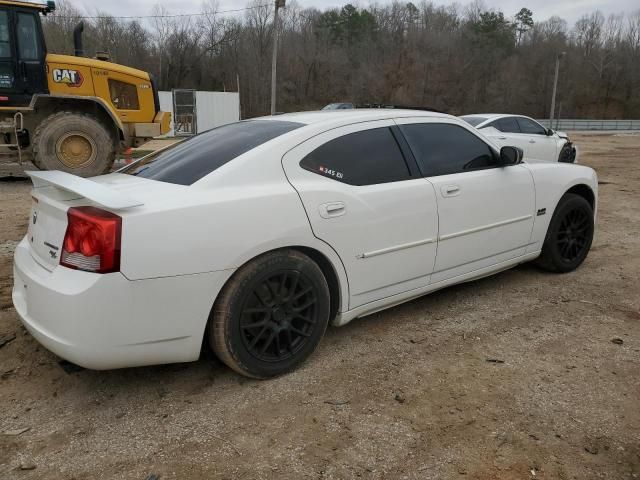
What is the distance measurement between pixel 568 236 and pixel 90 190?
13.1 ft

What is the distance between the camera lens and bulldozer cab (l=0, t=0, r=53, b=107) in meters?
8.81

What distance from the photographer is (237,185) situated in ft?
9.36

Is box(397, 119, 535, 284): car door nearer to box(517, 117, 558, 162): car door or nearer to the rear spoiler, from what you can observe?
the rear spoiler

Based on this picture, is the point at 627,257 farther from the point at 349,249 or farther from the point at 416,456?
the point at 416,456

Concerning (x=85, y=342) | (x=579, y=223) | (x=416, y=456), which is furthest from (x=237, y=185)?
(x=579, y=223)

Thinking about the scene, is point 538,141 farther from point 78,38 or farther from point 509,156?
point 78,38

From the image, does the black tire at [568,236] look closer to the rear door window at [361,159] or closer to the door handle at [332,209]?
the rear door window at [361,159]

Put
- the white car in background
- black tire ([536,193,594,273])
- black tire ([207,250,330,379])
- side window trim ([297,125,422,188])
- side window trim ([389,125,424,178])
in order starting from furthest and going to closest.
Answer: the white car in background
black tire ([536,193,594,273])
side window trim ([389,125,424,178])
side window trim ([297,125,422,188])
black tire ([207,250,330,379])

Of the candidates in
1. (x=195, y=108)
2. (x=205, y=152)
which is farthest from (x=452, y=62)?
(x=205, y=152)

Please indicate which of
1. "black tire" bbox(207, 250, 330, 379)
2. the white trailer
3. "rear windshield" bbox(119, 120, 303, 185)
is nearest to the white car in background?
"rear windshield" bbox(119, 120, 303, 185)

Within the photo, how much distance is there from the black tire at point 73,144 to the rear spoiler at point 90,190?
7.03m

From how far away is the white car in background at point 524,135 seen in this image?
1180 centimetres

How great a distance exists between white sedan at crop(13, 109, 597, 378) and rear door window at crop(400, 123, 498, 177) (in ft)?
0.04

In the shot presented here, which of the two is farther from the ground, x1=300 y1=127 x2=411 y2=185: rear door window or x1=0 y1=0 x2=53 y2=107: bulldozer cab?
x1=0 y1=0 x2=53 y2=107: bulldozer cab
